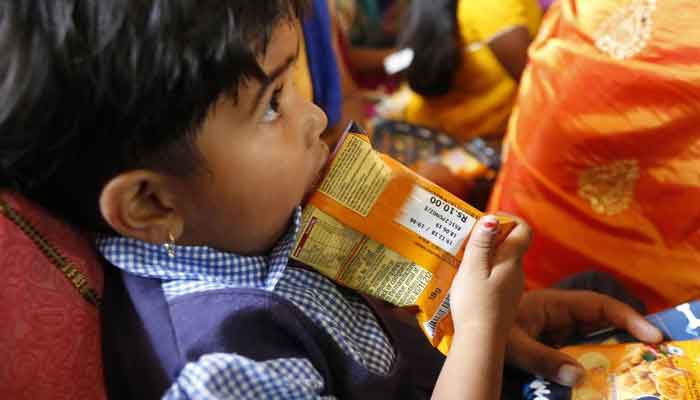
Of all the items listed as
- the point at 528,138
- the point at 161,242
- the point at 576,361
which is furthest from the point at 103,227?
the point at 528,138

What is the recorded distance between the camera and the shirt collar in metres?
0.63

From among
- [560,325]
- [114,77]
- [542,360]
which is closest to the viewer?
[114,77]

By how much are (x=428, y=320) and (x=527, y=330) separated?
18 cm

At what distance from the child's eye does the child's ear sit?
10 cm

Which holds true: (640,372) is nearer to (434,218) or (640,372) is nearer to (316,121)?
(434,218)

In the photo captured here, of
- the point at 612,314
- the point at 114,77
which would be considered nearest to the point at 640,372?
the point at 612,314

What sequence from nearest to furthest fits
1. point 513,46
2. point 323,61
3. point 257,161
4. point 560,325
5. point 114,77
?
point 114,77 → point 257,161 → point 560,325 → point 323,61 → point 513,46

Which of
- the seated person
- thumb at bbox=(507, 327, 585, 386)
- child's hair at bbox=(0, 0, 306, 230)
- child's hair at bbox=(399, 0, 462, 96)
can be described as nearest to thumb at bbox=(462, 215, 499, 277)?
thumb at bbox=(507, 327, 585, 386)

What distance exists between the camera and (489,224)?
653 millimetres

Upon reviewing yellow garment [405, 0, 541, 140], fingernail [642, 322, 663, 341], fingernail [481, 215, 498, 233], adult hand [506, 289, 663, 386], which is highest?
yellow garment [405, 0, 541, 140]

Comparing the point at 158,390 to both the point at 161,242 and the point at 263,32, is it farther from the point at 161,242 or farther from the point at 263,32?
the point at 263,32

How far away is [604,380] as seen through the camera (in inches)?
27.0

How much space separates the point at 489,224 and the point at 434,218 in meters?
0.05

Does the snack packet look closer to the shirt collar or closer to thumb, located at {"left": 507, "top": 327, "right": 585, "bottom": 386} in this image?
thumb, located at {"left": 507, "top": 327, "right": 585, "bottom": 386}
